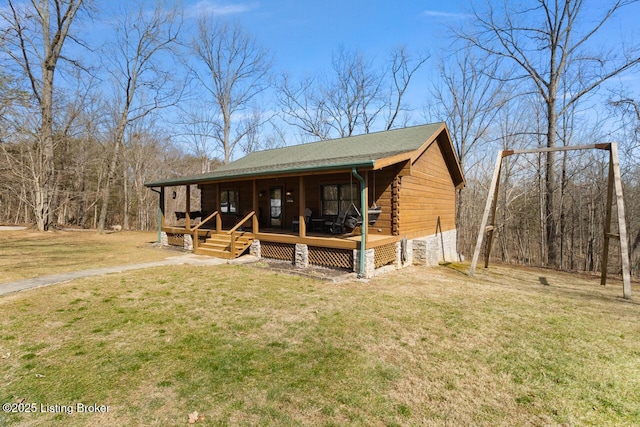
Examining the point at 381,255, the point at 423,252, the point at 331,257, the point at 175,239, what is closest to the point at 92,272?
the point at 175,239

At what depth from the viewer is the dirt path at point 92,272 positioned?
19.4 feet

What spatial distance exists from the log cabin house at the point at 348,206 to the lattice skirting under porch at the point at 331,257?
0.03m

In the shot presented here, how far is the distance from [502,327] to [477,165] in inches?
708

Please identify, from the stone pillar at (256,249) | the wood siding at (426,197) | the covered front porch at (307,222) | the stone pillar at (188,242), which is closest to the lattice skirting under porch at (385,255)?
the covered front porch at (307,222)

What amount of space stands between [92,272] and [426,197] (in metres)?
10.7

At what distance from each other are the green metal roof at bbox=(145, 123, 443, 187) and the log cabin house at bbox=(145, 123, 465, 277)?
0.05 meters

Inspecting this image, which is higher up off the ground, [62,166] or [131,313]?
[62,166]

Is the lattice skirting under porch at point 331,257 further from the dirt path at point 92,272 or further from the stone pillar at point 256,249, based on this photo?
the dirt path at point 92,272

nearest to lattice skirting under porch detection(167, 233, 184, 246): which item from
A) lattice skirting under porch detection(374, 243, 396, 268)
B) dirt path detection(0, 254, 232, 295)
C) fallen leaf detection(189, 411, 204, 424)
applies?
dirt path detection(0, 254, 232, 295)

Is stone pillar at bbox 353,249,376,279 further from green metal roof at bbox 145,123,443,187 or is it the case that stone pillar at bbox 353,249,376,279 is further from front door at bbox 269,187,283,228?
front door at bbox 269,187,283,228

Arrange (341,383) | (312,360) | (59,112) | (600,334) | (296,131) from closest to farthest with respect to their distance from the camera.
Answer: (341,383)
(312,360)
(600,334)
(59,112)
(296,131)

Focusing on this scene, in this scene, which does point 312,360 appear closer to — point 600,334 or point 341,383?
point 341,383

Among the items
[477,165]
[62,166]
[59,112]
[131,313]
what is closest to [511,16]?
[477,165]

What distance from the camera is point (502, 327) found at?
14.9ft
